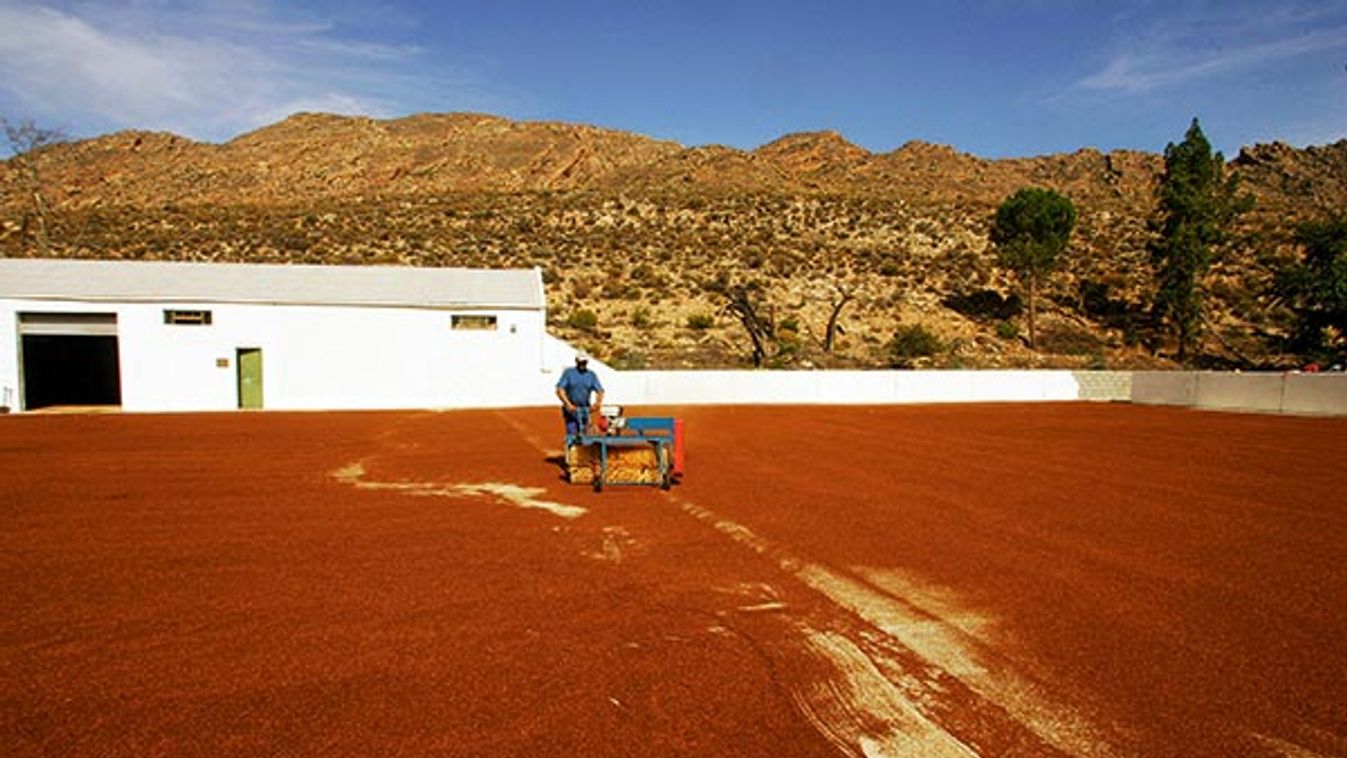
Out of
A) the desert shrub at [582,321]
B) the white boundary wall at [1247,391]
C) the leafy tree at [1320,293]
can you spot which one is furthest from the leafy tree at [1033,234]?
the desert shrub at [582,321]

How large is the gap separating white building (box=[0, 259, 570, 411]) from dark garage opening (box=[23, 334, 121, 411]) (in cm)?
13

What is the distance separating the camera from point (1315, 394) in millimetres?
25781

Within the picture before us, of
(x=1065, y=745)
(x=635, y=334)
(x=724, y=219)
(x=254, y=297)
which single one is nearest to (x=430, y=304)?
(x=254, y=297)

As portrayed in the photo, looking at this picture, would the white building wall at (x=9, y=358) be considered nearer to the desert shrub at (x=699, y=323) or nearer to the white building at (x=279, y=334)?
the white building at (x=279, y=334)

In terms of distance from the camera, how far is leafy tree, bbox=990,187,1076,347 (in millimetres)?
47594

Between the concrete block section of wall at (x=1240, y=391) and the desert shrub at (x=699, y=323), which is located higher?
the desert shrub at (x=699, y=323)

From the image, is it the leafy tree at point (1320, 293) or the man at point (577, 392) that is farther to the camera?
the leafy tree at point (1320, 293)

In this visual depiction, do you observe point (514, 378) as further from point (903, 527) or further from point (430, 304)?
point (903, 527)

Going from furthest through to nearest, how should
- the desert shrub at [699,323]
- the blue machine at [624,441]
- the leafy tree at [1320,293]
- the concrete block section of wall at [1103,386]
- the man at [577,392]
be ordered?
1. the desert shrub at [699,323]
2. the leafy tree at [1320,293]
3. the concrete block section of wall at [1103,386]
4. the man at [577,392]
5. the blue machine at [624,441]

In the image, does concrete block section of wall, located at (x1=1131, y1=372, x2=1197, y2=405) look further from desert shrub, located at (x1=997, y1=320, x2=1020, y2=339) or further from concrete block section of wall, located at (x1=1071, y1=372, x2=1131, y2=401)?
desert shrub, located at (x1=997, y1=320, x2=1020, y2=339)

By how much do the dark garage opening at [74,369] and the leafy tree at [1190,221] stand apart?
52.9 meters

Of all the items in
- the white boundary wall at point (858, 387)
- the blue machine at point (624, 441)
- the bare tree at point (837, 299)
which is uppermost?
the bare tree at point (837, 299)

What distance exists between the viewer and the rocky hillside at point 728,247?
43.5 metres

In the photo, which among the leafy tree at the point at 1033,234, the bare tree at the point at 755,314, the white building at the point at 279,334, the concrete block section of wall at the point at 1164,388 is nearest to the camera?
the white building at the point at 279,334
